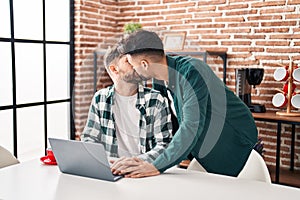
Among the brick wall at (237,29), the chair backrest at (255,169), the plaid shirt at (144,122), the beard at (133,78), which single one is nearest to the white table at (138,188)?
the plaid shirt at (144,122)

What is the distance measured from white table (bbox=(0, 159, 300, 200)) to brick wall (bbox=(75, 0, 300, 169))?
1950 mm

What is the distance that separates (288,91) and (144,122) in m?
2.16

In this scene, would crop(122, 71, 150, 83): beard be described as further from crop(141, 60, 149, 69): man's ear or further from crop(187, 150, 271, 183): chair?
crop(187, 150, 271, 183): chair

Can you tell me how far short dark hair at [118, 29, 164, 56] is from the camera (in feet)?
4.63

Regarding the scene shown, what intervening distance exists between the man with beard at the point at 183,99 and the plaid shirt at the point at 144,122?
0.05 metres

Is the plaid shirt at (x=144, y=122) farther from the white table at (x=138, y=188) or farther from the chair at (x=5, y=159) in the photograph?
the chair at (x=5, y=159)

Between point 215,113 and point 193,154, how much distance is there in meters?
0.24

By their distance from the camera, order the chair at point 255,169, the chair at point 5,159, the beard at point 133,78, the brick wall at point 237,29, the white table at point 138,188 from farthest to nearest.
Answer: the brick wall at point 237,29 < the chair at point 5,159 < the chair at point 255,169 < the beard at point 133,78 < the white table at point 138,188

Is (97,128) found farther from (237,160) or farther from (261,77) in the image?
(261,77)

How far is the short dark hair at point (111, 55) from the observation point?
143 cm

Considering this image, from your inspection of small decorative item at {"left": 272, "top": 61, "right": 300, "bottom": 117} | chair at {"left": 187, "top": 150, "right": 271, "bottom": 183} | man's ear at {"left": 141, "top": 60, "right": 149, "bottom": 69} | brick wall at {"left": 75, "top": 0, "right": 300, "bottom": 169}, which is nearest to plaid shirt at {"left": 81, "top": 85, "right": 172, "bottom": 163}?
man's ear at {"left": 141, "top": 60, "right": 149, "bottom": 69}

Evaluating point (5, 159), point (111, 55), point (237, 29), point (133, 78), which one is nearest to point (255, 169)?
point (133, 78)

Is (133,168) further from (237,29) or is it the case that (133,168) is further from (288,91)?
(237,29)

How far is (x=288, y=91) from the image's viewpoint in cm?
332
